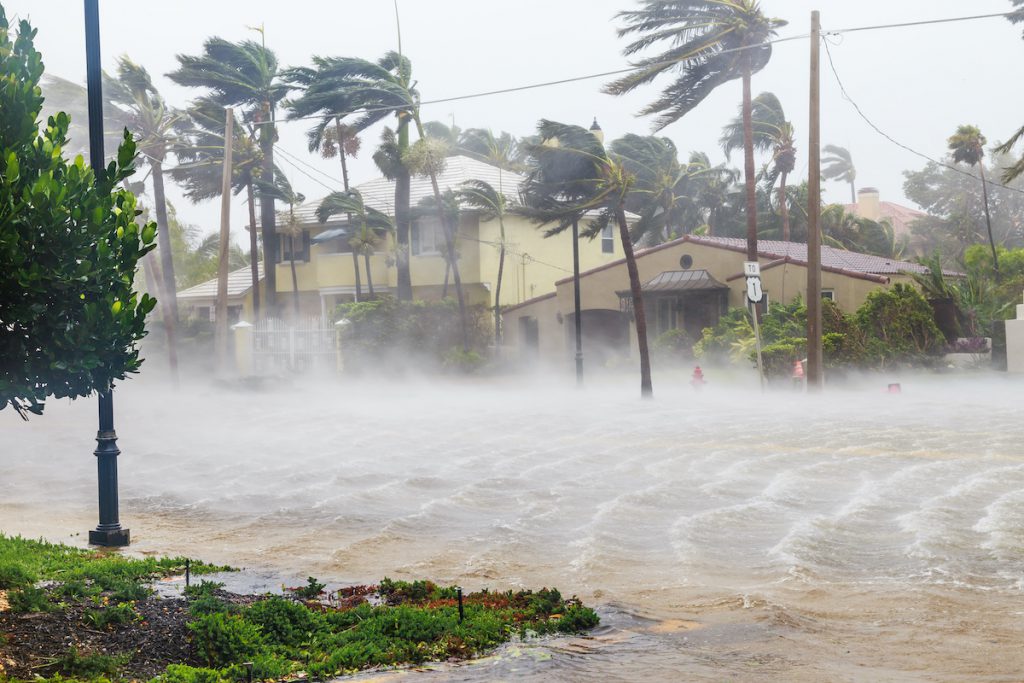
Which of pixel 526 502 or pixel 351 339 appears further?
pixel 351 339

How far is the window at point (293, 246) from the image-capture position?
5369 centimetres

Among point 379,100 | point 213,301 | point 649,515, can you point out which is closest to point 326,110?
point 379,100

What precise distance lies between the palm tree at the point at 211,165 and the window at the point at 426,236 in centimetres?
802

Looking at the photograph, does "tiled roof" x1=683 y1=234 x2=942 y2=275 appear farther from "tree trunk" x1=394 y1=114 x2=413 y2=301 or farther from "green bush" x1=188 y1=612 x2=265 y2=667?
"green bush" x1=188 y1=612 x2=265 y2=667

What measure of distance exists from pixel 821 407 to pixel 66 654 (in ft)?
73.9

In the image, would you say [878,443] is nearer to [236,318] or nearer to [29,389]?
[29,389]

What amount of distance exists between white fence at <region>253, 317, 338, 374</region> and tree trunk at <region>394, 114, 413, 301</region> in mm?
4294

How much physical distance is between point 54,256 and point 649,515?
8.42m

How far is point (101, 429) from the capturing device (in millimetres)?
12133

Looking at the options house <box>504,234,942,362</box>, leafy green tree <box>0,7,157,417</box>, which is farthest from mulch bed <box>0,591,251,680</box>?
house <box>504,234,942,362</box>

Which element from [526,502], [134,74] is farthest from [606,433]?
[134,74]

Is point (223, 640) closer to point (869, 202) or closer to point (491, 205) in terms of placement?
point (491, 205)

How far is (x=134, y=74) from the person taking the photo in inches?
1992

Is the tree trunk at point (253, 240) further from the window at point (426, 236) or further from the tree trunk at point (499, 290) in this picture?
the tree trunk at point (499, 290)
